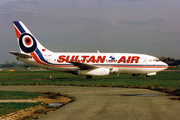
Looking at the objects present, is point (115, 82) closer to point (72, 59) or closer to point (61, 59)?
point (72, 59)

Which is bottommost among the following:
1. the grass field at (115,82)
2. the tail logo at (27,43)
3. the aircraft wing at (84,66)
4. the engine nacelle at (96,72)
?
the grass field at (115,82)

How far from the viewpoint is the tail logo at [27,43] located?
41.9 meters

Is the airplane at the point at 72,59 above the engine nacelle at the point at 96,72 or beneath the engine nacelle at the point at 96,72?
above

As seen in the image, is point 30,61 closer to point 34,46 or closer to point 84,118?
point 34,46

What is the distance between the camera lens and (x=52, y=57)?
41.5 m

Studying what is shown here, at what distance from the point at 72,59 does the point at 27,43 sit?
7.76 m

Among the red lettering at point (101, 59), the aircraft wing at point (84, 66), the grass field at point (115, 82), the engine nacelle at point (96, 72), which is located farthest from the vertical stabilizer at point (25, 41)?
the red lettering at point (101, 59)

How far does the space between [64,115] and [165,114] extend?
4.29 metres

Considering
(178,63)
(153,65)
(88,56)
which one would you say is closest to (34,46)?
(88,56)

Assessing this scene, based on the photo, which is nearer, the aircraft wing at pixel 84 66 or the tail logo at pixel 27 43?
the aircraft wing at pixel 84 66

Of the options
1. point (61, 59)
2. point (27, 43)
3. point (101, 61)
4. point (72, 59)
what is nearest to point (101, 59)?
point (101, 61)

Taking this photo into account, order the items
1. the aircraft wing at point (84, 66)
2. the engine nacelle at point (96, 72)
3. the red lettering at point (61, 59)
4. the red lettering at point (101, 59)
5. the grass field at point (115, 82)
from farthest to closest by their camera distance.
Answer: the red lettering at point (101, 59)
the red lettering at point (61, 59)
the engine nacelle at point (96, 72)
the aircraft wing at point (84, 66)
the grass field at point (115, 82)

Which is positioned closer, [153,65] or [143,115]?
[143,115]

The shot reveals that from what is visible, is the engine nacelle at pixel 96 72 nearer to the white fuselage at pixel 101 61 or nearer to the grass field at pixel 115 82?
the grass field at pixel 115 82
